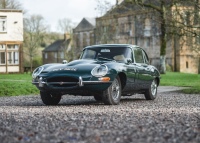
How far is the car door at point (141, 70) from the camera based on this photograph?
575 inches

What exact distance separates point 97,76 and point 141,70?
8.12ft

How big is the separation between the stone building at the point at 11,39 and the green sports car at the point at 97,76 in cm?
4215

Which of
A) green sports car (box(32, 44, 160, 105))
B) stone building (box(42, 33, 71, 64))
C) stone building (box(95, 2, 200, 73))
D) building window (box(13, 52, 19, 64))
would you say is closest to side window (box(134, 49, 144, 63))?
green sports car (box(32, 44, 160, 105))

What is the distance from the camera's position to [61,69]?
1284cm

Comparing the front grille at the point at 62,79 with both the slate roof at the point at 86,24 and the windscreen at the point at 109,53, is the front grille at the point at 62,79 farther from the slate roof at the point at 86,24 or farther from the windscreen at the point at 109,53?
the slate roof at the point at 86,24

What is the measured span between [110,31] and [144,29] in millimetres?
5691

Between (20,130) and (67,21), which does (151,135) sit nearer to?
(20,130)

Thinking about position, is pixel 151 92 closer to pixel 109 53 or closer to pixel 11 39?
pixel 109 53

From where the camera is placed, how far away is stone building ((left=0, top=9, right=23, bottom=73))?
56.1m

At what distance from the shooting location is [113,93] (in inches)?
522

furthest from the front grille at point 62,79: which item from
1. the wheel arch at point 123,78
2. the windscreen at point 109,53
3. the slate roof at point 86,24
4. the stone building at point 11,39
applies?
the slate roof at point 86,24

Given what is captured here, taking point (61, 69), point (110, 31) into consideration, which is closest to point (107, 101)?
point (61, 69)

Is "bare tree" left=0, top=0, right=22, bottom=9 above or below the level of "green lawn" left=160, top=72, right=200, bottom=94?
above

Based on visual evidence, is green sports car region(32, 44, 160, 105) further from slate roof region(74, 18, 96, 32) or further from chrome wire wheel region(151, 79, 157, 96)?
slate roof region(74, 18, 96, 32)
